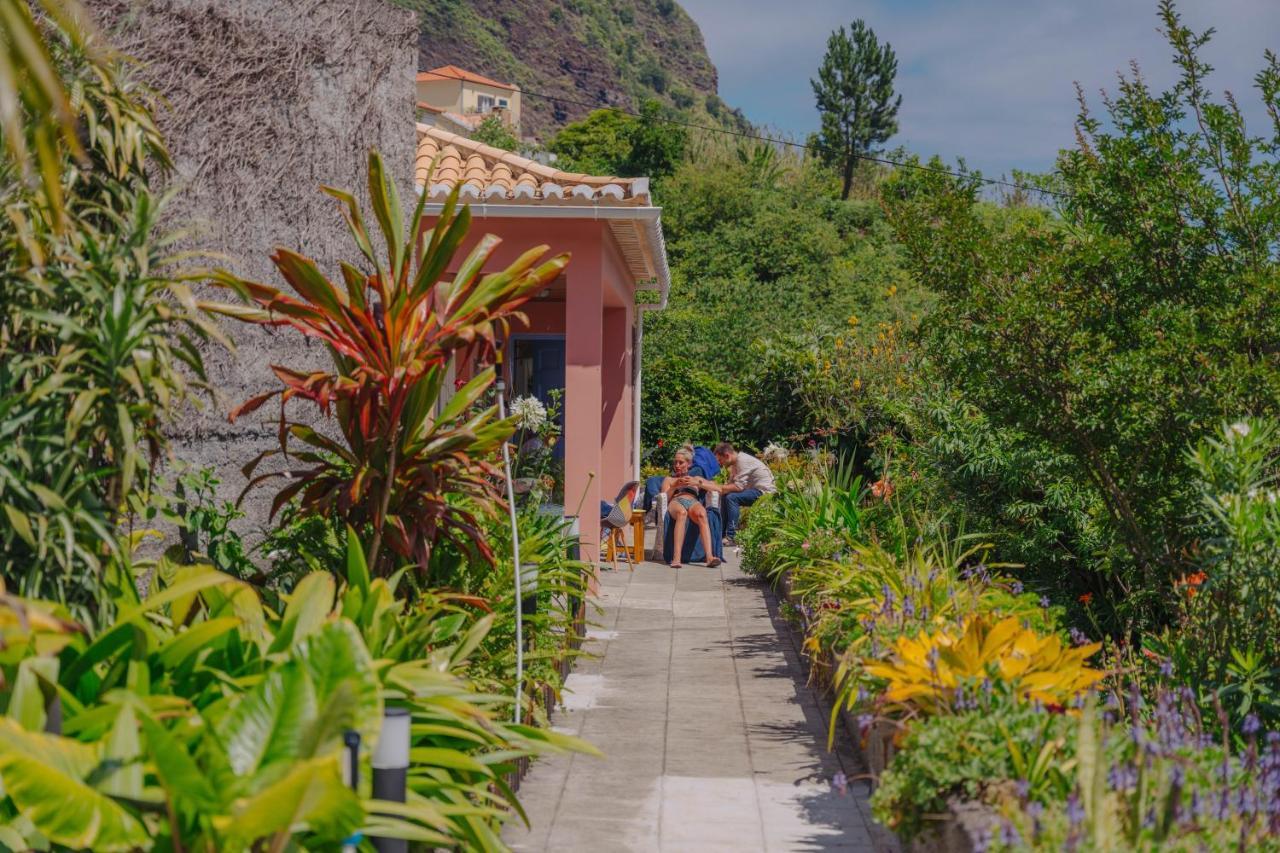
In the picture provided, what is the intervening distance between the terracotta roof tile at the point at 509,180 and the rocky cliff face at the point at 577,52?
238 feet

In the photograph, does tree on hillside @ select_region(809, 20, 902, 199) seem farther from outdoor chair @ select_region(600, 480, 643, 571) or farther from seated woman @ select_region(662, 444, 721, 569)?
outdoor chair @ select_region(600, 480, 643, 571)

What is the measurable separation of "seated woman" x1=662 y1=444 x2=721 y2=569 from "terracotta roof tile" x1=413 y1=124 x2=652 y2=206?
3.41m

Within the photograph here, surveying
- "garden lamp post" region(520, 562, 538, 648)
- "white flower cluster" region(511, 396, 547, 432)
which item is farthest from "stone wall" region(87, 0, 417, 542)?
"white flower cluster" region(511, 396, 547, 432)

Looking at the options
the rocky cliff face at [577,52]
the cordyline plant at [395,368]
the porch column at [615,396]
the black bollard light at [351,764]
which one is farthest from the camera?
the rocky cliff face at [577,52]

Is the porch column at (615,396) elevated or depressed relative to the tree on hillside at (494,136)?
depressed

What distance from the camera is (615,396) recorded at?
1492 centimetres

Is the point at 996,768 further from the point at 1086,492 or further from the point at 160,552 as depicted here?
the point at 1086,492

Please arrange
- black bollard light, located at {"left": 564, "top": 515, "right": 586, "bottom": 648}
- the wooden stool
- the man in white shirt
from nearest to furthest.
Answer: black bollard light, located at {"left": 564, "top": 515, "right": 586, "bottom": 648}
the wooden stool
the man in white shirt

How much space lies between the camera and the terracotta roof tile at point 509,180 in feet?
32.9

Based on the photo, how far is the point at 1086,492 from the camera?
7.70 metres

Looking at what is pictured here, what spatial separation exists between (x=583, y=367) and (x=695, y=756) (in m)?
5.09

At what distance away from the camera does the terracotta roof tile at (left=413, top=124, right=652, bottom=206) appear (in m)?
10.0

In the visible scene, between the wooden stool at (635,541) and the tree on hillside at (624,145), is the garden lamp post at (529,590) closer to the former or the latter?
the wooden stool at (635,541)

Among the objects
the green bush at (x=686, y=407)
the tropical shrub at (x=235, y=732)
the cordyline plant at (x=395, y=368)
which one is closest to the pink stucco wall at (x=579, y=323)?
the cordyline plant at (x=395, y=368)
